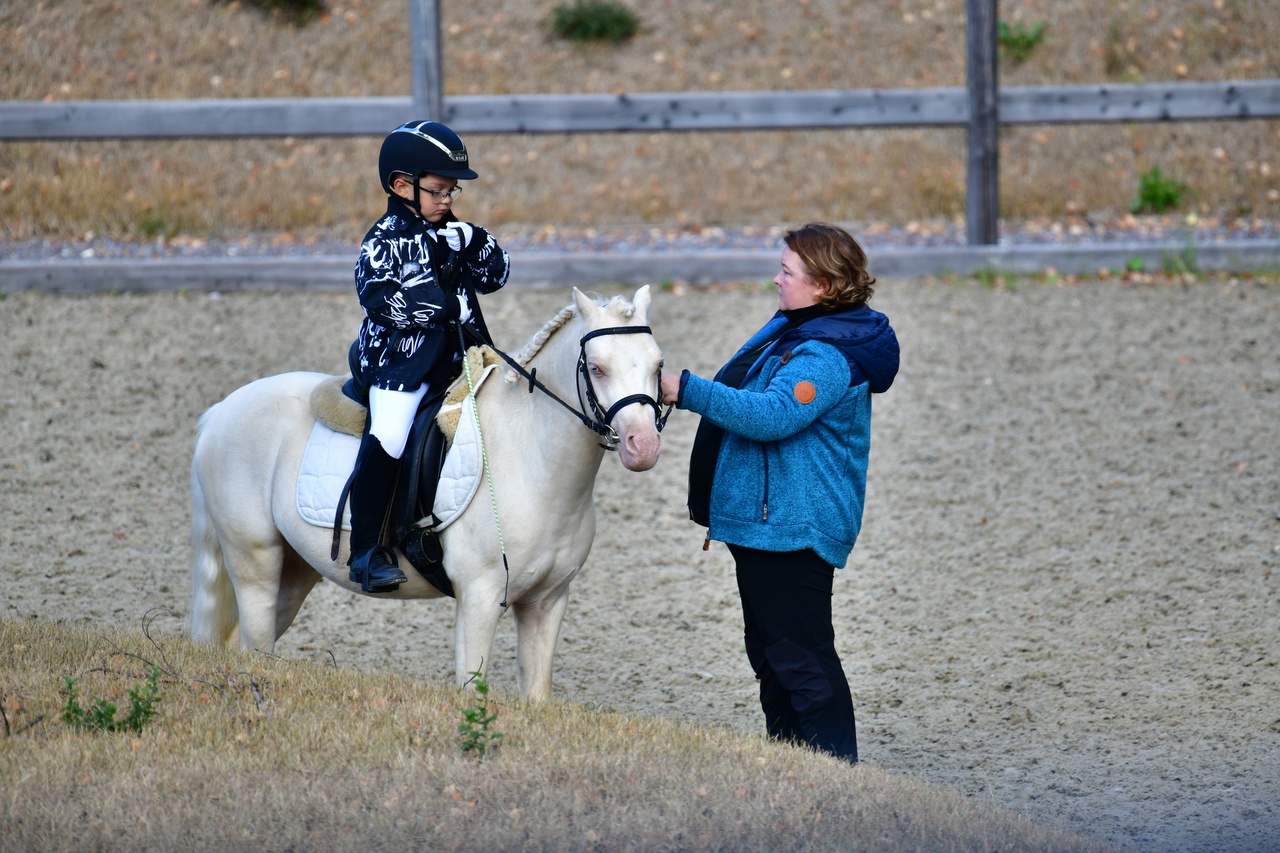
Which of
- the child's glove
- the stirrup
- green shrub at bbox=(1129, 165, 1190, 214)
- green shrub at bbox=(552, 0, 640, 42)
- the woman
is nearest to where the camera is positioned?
the woman

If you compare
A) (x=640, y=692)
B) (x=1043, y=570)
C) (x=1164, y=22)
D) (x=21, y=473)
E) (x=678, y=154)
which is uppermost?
(x=1164, y=22)

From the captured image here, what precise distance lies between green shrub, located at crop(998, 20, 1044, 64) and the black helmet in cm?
1448

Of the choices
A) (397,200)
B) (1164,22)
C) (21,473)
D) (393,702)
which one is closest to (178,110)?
(21,473)

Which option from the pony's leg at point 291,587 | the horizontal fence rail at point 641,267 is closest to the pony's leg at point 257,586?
the pony's leg at point 291,587

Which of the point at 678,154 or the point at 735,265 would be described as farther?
the point at 678,154

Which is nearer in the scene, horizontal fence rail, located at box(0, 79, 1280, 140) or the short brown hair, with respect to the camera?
the short brown hair

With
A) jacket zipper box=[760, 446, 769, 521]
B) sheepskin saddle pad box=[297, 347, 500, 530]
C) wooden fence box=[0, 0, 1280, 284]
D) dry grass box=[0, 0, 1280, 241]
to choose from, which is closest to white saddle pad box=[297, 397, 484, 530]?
sheepskin saddle pad box=[297, 347, 500, 530]

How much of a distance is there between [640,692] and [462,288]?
199 centimetres

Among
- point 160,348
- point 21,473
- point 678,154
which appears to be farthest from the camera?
point 678,154

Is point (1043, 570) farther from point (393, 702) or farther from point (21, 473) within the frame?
point (21, 473)

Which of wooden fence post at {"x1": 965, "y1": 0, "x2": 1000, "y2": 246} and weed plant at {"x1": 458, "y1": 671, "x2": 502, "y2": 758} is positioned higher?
wooden fence post at {"x1": 965, "y1": 0, "x2": 1000, "y2": 246}

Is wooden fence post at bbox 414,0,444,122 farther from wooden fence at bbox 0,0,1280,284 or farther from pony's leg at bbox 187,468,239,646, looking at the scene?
pony's leg at bbox 187,468,239,646

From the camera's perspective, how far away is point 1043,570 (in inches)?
245

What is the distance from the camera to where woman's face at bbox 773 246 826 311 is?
378cm
